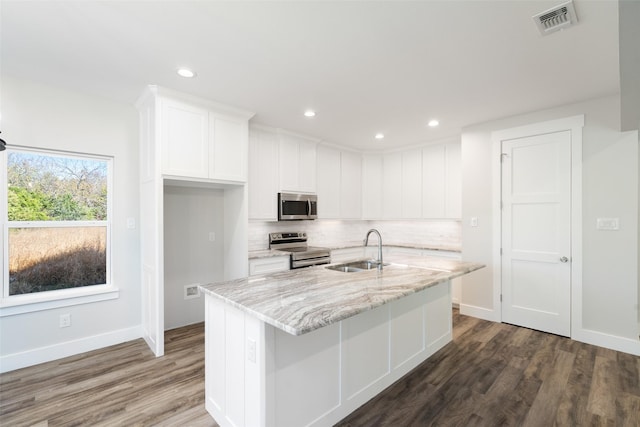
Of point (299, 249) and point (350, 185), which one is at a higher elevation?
point (350, 185)

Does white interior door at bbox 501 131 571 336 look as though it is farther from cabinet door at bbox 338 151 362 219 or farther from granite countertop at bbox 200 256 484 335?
cabinet door at bbox 338 151 362 219

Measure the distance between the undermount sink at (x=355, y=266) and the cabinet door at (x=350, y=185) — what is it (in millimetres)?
2350

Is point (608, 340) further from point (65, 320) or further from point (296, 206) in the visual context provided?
point (65, 320)

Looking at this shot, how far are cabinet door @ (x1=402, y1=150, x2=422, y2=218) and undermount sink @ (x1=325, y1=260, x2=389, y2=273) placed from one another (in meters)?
2.48

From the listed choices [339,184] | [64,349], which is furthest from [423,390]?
[339,184]

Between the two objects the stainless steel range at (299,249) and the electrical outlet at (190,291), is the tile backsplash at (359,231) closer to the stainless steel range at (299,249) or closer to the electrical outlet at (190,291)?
the stainless steel range at (299,249)

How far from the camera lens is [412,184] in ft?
16.9

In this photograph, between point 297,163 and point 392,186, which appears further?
point 392,186

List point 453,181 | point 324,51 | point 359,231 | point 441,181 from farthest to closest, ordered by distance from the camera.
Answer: point 359,231
point 441,181
point 453,181
point 324,51

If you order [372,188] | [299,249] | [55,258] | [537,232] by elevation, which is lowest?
[299,249]

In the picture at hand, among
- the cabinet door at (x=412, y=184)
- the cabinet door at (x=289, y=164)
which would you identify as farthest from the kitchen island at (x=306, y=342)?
the cabinet door at (x=412, y=184)

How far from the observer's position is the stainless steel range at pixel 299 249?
13.4 feet

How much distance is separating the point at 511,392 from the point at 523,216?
2.16 m

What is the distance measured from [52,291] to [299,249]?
2810 mm
